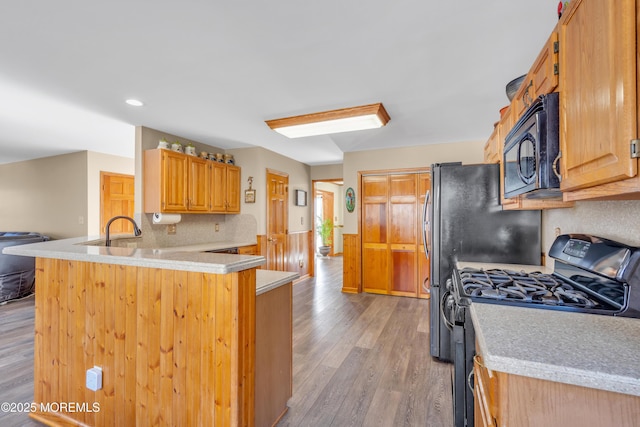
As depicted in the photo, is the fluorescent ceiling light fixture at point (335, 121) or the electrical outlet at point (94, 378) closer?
the electrical outlet at point (94, 378)

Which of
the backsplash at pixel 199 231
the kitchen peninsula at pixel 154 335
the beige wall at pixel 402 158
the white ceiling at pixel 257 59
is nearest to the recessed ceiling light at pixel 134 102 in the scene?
the white ceiling at pixel 257 59

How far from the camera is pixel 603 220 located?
1.48m

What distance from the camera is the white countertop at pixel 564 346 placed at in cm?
73

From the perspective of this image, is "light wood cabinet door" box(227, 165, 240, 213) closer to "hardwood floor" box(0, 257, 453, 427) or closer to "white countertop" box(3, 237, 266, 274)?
"hardwood floor" box(0, 257, 453, 427)

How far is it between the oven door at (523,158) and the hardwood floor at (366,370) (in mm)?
1435

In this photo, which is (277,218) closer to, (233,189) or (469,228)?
(233,189)

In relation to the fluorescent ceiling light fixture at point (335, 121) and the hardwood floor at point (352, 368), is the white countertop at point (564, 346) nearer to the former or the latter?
the hardwood floor at point (352, 368)

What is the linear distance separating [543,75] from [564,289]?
3.33 ft

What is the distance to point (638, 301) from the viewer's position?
1136 mm

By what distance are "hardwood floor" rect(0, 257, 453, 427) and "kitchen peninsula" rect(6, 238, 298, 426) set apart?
1.08 ft

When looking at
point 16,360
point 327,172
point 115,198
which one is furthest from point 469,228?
point 115,198

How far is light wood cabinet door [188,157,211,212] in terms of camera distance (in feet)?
12.9

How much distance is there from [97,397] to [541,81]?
9.15 feet

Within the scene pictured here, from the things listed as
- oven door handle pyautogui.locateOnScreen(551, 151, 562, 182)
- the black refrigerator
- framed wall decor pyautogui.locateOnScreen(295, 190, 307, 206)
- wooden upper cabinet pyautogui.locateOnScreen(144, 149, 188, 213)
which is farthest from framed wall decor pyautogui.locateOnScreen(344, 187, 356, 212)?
oven door handle pyautogui.locateOnScreen(551, 151, 562, 182)
